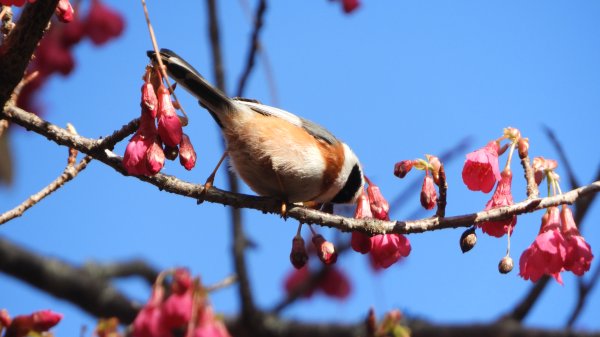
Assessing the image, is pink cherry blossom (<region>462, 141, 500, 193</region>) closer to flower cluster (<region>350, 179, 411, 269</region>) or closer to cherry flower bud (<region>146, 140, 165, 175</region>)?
flower cluster (<region>350, 179, 411, 269</region>)

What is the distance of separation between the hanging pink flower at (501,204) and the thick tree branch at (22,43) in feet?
4.69

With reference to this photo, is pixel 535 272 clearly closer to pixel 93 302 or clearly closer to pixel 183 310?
pixel 183 310

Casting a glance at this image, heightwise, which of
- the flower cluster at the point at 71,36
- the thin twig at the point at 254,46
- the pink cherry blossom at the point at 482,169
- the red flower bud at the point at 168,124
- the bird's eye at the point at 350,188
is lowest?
the pink cherry blossom at the point at 482,169

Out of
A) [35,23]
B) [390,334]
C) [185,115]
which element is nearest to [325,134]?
[390,334]

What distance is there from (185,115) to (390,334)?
1352 millimetres

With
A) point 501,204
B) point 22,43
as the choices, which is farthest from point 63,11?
point 501,204

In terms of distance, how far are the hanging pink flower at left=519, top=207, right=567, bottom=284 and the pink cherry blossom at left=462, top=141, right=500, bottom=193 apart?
9.2 inches

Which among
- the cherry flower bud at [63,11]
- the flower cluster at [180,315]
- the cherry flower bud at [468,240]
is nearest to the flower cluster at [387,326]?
the cherry flower bud at [468,240]

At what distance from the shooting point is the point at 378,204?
8.74 feet

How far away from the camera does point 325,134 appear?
3416 millimetres

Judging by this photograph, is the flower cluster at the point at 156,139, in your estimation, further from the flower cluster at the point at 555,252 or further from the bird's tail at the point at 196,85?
the flower cluster at the point at 555,252

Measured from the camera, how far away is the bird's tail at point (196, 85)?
273 centimetres

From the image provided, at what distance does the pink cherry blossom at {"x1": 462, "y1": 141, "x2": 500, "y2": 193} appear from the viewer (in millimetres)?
2549

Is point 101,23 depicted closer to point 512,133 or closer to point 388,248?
point 388,248
